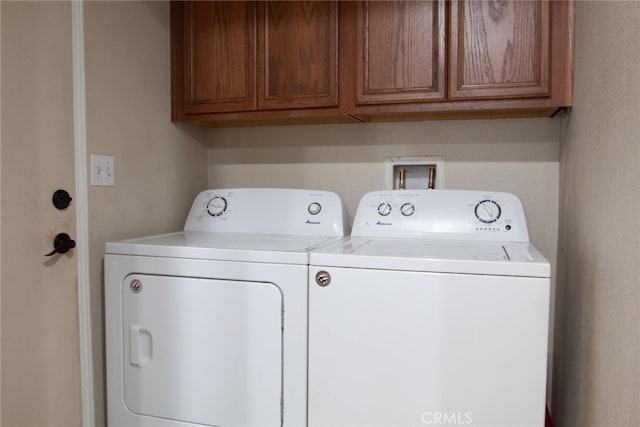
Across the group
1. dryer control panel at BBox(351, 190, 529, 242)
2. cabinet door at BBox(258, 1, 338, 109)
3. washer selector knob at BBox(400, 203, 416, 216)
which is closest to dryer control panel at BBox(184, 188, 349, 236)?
dryer control panel at BBox(351, 190, 529, 242)

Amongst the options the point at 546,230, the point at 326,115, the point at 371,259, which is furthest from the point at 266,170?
the point at 546,230

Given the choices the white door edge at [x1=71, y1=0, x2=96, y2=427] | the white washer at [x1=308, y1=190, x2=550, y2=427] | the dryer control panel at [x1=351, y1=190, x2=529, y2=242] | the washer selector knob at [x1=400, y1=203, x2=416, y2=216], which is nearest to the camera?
the white washer at [x1=308, y1=190, x2=550, y2=427]

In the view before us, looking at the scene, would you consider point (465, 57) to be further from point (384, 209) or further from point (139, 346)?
point (139, 346)

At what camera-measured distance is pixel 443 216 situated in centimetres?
160

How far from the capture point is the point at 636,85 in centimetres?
89

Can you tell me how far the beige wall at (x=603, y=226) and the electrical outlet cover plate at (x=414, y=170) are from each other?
1.57 ft

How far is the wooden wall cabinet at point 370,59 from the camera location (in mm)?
1483

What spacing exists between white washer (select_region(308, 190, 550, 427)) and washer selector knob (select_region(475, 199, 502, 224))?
272 mm

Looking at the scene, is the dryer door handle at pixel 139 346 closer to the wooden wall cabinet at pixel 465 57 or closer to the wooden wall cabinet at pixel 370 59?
the wooden wall cabinet at pixel 370 59

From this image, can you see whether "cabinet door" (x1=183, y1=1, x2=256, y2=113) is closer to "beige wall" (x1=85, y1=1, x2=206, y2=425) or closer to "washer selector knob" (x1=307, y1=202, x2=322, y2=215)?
"beige wall" (x1=85, y1=1, x2=206, y2=425)

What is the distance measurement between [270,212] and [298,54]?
0.62 m

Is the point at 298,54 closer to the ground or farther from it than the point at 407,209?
farther from it

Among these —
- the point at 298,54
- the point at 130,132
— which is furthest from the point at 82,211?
the point at 298,54

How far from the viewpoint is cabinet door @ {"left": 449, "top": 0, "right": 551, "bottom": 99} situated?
58.0 inches
